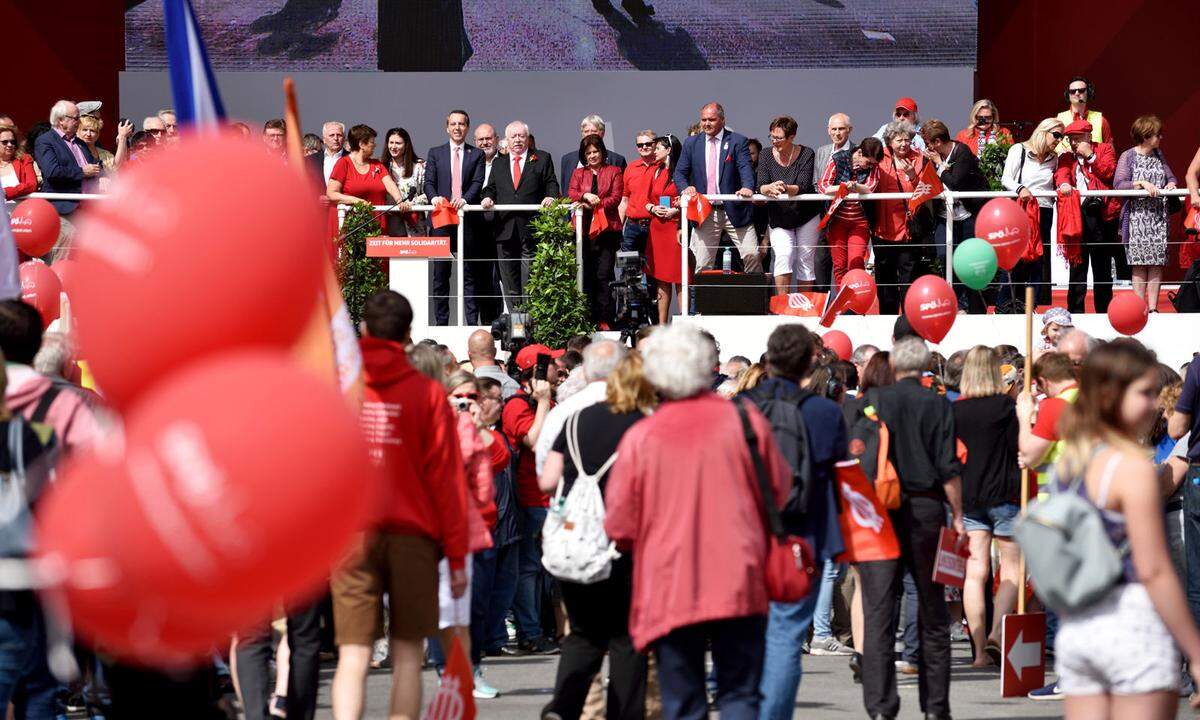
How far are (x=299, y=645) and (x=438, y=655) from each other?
250 centimetres

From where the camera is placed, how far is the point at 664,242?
47.2 ft

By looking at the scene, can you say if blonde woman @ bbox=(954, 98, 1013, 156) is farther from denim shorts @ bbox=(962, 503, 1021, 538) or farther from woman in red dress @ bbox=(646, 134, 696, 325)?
denim shorts @ bbox=(962, 503, 1021, 538)

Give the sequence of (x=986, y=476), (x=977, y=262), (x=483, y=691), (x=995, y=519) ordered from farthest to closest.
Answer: (x=977, y=262) → (x=995, y=519) → (x=986, y=476) → (x=483, y=691)

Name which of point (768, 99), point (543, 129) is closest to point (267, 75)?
point (543, 129)

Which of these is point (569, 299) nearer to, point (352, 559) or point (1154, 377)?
point (352, 559)

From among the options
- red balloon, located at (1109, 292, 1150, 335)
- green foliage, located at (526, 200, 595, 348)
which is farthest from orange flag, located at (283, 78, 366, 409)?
red balloon, located at (1109, 292, 1150, 335)

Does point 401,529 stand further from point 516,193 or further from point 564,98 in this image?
point 564,98

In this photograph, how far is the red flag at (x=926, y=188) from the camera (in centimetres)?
1393

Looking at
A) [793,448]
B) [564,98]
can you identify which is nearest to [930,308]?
[793,448]

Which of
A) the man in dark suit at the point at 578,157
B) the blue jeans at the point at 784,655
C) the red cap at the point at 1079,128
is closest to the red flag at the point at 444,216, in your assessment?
the man in dark suit at the point at 578,157

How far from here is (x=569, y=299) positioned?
14.0 metres

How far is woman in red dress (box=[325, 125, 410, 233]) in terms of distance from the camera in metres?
14.6

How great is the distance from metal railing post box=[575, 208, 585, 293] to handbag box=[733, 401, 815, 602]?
8174 mm

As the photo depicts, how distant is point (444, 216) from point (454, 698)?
335 inches
